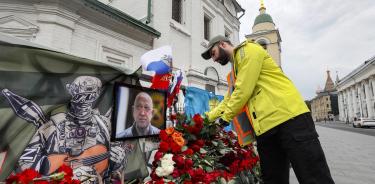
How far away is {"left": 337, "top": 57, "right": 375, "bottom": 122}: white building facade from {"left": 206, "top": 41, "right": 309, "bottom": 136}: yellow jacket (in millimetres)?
54794

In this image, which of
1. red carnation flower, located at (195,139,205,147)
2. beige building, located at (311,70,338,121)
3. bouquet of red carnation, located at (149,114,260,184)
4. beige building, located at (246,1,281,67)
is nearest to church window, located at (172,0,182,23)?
bouquet of red carnation, located at (149,114,260,184)

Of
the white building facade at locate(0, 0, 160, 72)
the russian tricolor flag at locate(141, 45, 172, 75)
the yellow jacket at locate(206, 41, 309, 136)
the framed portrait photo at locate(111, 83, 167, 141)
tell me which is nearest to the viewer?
the yellow jacket at locate(206, 41, 309, 136)

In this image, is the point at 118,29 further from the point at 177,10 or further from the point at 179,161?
the point at 179,161

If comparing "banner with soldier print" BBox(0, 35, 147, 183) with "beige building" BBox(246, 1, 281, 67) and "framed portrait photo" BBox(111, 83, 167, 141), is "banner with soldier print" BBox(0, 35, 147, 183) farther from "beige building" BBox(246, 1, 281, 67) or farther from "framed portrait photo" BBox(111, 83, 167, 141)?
"beige building" BBox(246, 1, 281, 67)

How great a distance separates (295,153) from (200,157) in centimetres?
97

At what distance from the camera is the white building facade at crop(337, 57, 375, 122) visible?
48031 millimetres

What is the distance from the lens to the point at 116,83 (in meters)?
2.88

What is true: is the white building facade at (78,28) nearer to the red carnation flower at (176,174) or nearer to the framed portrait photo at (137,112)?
the framed portrait photo at (137,112)

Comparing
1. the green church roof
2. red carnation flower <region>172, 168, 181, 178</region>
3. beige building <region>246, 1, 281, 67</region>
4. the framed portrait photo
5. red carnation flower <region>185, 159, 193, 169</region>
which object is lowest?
red carnation flower <region>172, 168, 181, 178</region>

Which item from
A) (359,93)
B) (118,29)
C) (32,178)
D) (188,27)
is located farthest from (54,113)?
(359,93)

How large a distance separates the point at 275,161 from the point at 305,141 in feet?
1.65

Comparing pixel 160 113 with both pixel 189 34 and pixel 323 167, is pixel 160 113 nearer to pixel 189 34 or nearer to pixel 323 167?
pixel 323 167

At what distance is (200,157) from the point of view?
251 cm

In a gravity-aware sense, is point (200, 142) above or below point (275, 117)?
below
